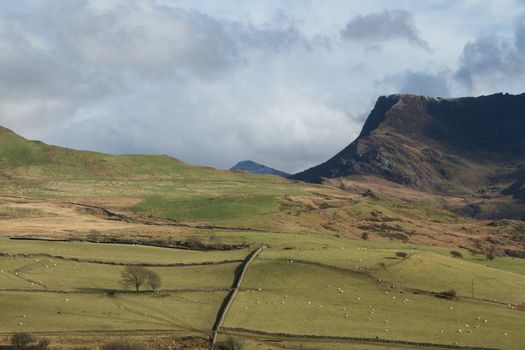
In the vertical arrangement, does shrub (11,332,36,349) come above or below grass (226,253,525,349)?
below

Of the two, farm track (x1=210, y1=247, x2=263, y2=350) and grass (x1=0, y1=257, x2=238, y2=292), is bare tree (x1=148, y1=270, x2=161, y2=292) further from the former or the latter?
farm track (x1=210, y1=247, x2=263, y2=350)

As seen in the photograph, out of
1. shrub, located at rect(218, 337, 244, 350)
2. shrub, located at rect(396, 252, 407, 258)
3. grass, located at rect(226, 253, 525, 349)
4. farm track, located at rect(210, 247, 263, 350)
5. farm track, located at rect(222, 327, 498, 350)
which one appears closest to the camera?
shrub, located at rect(218, 337, 244, 350)

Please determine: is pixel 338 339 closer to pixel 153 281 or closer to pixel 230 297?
pixel 230 297

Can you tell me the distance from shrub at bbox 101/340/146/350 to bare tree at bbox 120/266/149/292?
1861 centimetres

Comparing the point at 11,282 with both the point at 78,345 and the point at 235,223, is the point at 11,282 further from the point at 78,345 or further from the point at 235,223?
the point at 235,223

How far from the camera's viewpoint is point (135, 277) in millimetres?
73938

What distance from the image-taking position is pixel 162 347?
56625 mm

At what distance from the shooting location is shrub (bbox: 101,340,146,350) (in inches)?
2121

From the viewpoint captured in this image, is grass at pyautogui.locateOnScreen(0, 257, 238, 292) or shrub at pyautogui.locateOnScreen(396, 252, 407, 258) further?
shrub at pyautogui.locateOnScreen(396, 252, 407, 258)

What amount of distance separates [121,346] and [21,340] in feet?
28.5

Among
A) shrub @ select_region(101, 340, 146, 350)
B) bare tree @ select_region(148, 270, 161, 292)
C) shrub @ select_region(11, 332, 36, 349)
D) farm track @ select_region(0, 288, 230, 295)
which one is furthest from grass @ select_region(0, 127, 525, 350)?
shrub @ select_region(101, 340, 146, 350)

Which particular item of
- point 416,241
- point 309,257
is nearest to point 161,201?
A: point 416,241

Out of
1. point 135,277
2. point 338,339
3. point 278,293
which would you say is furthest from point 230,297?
point 338,339

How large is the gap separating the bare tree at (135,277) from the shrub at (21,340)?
2014cm
